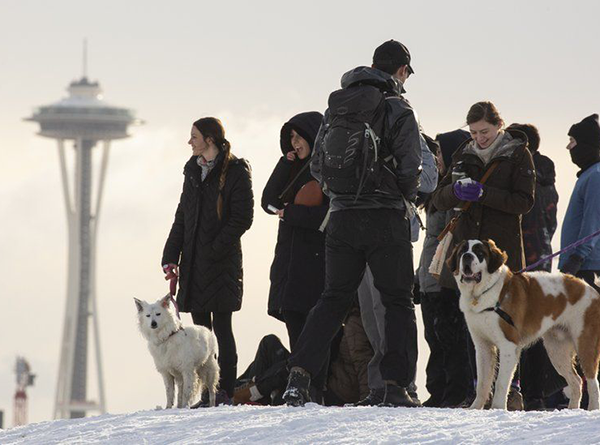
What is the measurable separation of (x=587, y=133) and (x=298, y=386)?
281 cm

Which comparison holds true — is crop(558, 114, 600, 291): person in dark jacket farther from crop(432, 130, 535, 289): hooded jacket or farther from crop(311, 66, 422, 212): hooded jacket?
crop(311, 66, 422, 212): hooded jacket

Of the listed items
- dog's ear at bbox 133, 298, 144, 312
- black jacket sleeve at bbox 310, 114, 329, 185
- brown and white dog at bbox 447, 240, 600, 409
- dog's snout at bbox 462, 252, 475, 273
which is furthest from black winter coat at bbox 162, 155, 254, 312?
dog's snout at bbox 462, 252, 475, 273

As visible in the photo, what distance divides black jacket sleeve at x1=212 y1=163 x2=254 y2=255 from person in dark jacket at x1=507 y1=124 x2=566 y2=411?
5.33 feet

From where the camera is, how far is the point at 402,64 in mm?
9164

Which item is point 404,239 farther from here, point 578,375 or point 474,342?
point 578,375

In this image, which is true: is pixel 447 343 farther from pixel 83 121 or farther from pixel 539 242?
pixel 83 121

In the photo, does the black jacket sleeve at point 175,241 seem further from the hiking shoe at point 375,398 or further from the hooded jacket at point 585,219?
the hooded jacket at point 585,219

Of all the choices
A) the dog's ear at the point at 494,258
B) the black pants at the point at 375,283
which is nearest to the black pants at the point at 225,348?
the black pants at the point at 375,283

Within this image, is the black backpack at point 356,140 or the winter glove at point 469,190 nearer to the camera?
the black backpack at point 356,140

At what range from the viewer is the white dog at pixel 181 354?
10.5m

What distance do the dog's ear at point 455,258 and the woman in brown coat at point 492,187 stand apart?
191mm

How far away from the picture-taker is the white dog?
10.5 metres

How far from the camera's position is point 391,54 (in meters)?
9.15

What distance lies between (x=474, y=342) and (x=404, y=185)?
1196mm
